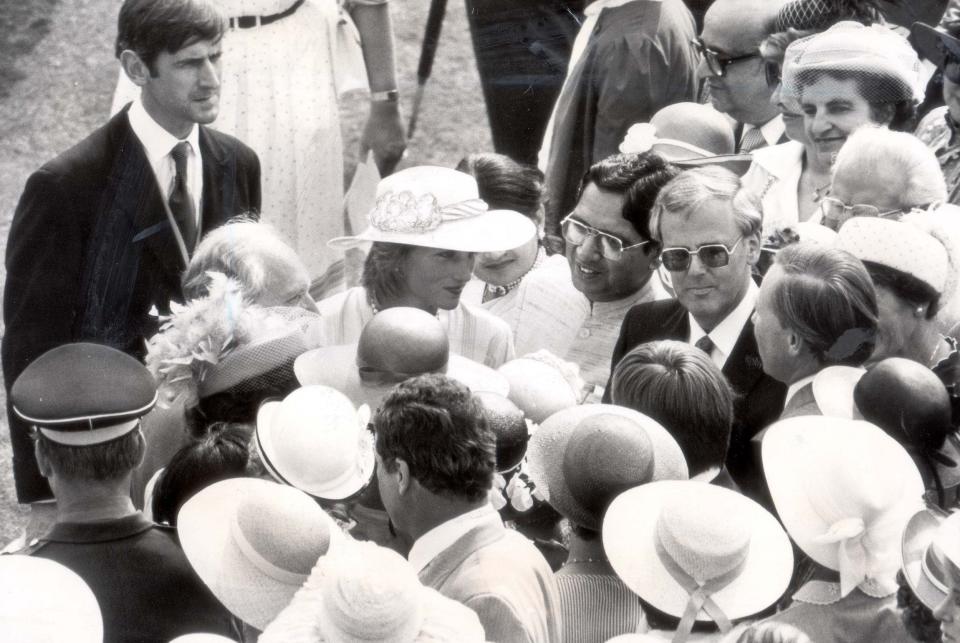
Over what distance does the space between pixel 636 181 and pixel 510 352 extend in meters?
0.65

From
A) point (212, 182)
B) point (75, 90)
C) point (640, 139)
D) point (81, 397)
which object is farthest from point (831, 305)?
point (75, 90)

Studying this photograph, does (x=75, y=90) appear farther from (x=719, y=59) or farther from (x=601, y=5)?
(x=719, y=59)

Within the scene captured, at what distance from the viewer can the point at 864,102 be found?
170 inches

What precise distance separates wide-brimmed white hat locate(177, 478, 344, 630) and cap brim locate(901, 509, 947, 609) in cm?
105

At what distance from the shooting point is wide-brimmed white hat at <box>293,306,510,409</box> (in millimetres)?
3367

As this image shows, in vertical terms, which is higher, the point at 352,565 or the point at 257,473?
the point at 352,565

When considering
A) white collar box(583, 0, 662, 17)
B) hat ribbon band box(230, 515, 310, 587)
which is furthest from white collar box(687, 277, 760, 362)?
white collar box(583, 0, 662, 17)

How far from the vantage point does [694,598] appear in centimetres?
267

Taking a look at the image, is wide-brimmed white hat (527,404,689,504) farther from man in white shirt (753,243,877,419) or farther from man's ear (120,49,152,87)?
man's ear (120,49,152,87)

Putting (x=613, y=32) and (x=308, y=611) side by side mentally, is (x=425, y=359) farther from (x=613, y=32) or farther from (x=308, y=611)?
(x=613, y=32)

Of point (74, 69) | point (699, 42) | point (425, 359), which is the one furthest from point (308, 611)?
point (74, 69)

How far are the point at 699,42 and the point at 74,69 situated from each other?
3473mm

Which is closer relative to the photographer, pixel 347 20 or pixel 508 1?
pixel 347 20

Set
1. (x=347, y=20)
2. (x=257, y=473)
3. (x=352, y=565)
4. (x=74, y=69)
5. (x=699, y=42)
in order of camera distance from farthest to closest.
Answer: (x=74, y=69)
(x=347, y=20)
(x=699, y=42)
(x=257, y=473)
(x=352, y=565)
